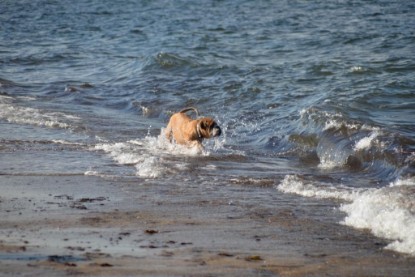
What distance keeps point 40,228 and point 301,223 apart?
2.14 metres

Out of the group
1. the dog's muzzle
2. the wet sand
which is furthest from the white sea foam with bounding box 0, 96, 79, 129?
the wet sand

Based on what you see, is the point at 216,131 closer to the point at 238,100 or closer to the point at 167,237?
the point at 167,237

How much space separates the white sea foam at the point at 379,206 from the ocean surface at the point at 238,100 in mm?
17

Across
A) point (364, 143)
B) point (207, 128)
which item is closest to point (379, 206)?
point (364, 143)

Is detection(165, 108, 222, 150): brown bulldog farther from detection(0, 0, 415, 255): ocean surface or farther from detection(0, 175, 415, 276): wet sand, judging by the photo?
detection(0, 175, 415, 276): wet sand

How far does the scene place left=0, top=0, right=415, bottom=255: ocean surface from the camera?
901cm

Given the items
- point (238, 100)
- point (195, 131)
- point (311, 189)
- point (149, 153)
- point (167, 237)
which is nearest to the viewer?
point (167, 237)

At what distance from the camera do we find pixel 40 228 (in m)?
6.34

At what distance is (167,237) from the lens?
626 centimetres

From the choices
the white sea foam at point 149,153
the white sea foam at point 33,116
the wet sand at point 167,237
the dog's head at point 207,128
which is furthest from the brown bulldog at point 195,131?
the wet sand at point 167,237

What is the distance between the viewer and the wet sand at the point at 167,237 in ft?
17.7

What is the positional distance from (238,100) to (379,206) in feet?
27.4

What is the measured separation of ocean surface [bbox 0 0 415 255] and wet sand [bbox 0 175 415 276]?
1.18 feet

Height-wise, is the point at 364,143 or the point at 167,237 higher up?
the point at 364,143
